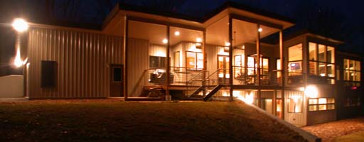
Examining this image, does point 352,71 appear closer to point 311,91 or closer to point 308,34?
point 311,91

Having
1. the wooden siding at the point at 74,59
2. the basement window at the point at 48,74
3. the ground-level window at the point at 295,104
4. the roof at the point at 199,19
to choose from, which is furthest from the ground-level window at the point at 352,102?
the basement window at the point at 48,74

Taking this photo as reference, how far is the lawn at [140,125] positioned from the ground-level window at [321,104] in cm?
964

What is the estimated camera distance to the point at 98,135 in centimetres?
589

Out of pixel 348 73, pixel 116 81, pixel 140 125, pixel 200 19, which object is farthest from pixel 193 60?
pixel 348 73

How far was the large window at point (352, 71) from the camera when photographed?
22.5 meters

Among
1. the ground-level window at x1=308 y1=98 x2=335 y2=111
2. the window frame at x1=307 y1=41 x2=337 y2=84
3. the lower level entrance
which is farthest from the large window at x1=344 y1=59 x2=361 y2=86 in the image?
the lower level entrance

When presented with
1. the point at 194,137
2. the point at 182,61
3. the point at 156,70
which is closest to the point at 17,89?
the point at 156,70

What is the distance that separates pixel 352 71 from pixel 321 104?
8106mm

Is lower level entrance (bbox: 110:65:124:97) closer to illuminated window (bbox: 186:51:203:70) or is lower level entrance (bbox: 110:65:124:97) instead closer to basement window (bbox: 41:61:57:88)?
basement window (bbox: 41:61:57:88)

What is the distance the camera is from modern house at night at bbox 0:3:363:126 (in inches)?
498

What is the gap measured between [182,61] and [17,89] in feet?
33.5

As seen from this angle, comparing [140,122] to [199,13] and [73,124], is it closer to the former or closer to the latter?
[73,124]

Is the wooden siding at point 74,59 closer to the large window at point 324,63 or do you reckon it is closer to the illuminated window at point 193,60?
the illuminated window at point 193,60

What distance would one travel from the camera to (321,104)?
18266 millimetres
